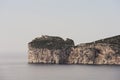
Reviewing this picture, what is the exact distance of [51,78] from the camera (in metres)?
148

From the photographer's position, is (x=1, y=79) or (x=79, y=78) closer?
(x=1, y=79)

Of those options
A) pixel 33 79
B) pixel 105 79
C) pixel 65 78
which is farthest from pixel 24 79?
pixel 105 79

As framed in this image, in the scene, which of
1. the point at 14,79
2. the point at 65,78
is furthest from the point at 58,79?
the point at 14,79

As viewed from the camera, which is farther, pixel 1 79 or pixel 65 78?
pixel 65 78

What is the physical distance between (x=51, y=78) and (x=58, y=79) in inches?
125

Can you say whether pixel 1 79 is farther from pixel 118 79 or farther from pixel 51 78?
pixel 118 79

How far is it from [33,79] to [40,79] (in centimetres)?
274

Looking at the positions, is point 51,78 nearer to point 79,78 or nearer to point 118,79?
point 79,78

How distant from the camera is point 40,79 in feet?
468

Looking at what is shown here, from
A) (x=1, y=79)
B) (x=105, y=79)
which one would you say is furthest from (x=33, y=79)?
(x=105, y=79)

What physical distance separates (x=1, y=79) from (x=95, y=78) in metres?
27.8

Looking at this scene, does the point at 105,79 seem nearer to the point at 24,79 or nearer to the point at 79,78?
the point at 79,78

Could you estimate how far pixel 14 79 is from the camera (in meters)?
144

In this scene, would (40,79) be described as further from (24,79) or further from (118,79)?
(118,79)
